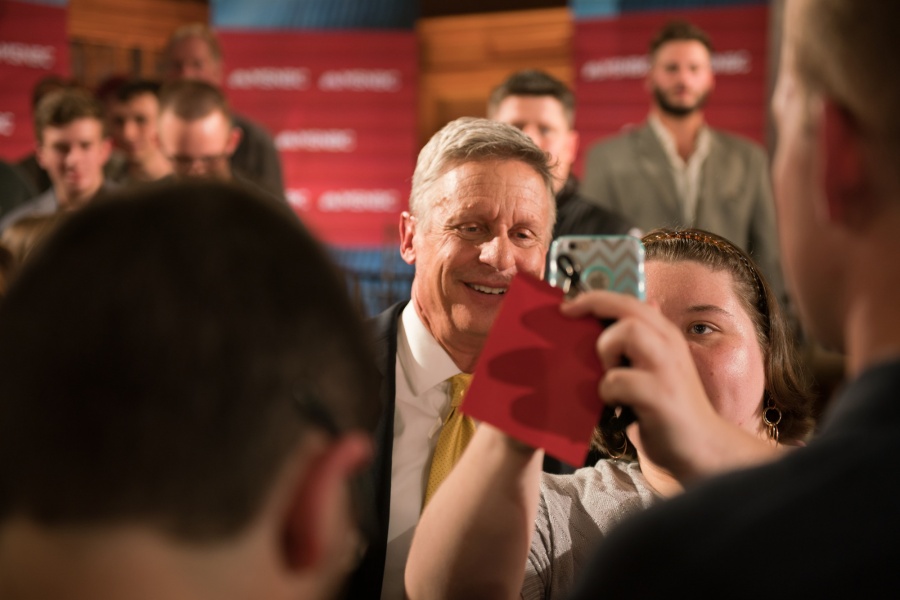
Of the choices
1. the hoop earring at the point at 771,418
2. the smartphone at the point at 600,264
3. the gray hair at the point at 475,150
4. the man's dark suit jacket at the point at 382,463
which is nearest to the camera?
the smartphone at the point at 600,264

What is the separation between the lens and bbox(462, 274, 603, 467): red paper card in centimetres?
101

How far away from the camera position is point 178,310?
66 cm

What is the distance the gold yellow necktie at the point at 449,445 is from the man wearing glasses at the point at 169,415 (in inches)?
40.7

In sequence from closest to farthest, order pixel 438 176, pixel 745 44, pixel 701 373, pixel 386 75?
1. pixel 701 373
2. pixel 438 176
3. pixel 745 44
4. pixel 386 75

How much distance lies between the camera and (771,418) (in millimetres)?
1730

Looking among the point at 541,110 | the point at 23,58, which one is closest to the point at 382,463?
the point at 541,110

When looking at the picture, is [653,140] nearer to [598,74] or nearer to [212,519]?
[598,74]

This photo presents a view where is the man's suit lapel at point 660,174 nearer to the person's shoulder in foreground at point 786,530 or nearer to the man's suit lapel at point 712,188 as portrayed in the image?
the man's suit lapel at point 712,188

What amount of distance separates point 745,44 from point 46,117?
454cm

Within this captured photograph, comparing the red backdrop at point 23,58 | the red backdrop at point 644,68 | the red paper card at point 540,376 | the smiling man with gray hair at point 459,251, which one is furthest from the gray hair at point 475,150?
the red backdrop at point 23,58

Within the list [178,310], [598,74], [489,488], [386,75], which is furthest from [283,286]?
[386,75]

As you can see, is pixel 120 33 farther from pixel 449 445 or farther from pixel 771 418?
pixel 771 418

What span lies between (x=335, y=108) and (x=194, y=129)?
165 inches

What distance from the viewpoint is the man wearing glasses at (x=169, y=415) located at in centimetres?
65
